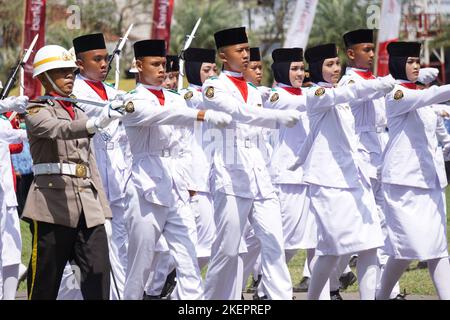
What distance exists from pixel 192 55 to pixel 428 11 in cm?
2534

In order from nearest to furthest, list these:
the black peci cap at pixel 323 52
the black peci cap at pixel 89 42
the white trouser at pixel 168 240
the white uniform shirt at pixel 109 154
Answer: the white trouser at pixel 168 240
the black peci cap at pixel 89 42
the black peci cap at pixel 323 52
the white uniform shirt at pixel 109 154

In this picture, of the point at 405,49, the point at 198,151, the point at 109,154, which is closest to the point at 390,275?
the point at 405,49

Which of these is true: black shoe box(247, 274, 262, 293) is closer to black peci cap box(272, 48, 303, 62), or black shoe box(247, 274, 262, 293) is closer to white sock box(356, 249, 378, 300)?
black peci cap box(272, 48, 303, 62)

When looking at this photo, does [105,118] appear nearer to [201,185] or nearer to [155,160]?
[155,160]

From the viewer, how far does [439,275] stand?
9.59 m

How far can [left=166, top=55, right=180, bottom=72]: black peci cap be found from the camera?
12.2m

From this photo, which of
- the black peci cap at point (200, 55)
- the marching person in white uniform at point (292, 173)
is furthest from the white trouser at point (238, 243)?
the black peci cap at point (200, 55)

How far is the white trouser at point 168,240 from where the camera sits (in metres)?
8.85

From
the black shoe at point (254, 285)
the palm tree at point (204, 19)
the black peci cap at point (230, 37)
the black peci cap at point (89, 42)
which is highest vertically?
the black peci cap at point (230, 37)

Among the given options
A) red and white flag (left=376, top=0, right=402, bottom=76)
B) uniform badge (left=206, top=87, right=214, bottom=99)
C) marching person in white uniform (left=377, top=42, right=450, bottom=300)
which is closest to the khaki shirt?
uniform badge (left=206, top=87, right=214, bottom=99)

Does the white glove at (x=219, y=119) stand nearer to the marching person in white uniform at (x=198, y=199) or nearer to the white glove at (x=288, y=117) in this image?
the white glove at (x=288, y=117)

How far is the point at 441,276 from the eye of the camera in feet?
31.4

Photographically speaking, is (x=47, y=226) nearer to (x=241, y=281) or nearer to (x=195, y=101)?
(x=241, y=281)
